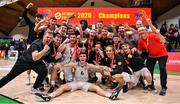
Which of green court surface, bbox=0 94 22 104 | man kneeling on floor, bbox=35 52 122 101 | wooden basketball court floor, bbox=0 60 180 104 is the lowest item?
wooden basketball court floor, bbox=0 60 180 104

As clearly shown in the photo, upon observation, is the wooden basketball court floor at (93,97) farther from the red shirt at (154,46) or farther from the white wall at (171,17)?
the white wall at (171,17)

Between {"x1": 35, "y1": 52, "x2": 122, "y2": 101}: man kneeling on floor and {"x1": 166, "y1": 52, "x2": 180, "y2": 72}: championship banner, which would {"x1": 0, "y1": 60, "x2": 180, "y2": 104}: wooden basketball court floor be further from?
{"x1": 166, "y1": 52, "x2": 180, "y2": 72}: championship banner

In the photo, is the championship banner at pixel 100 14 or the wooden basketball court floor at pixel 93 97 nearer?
the wooden basketball court floor at pixel 93 97

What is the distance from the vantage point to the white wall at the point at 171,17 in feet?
69.1

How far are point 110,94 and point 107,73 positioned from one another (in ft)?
2.59

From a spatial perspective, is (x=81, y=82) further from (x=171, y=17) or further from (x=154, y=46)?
(x=171, y=17)

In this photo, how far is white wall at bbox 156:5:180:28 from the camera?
21062 millimetres

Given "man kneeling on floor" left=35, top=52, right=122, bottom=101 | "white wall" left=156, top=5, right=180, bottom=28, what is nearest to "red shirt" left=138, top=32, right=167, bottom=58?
"man kneeling on floor" left=35, top=52, right=122, bottom=101

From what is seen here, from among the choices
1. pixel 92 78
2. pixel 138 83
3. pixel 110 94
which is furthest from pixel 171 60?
pixel 110 94

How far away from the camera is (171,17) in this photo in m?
21.6

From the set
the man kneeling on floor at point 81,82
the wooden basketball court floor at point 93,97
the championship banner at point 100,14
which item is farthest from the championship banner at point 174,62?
the man kneeling on floor at point 81,82

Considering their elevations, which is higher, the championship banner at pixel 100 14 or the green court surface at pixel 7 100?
the championship banner at pixel 100 14

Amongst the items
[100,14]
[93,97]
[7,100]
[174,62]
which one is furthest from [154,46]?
[100,14]

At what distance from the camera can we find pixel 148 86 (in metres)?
7.29
